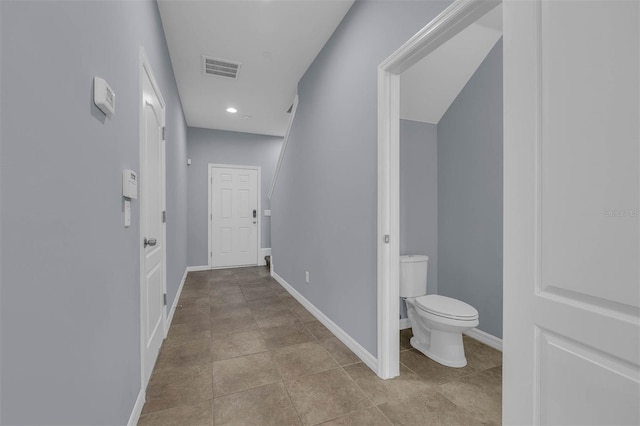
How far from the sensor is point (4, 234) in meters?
0.55

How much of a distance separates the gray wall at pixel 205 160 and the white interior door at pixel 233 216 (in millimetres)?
143

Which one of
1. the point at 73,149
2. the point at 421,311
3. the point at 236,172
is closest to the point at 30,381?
the point at 73,149

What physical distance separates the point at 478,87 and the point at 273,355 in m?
2.80

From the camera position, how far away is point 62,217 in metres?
0.77

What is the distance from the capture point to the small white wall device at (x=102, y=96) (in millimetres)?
965

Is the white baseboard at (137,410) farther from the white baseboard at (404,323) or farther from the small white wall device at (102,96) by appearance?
the white baseboard at (404,323)

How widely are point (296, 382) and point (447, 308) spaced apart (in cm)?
118

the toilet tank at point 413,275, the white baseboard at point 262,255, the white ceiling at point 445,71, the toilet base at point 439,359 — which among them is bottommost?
the toilet base at point 439,359

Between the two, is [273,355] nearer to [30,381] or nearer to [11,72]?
[30,381]

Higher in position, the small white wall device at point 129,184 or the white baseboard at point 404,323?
the small white wall device at point 129,184

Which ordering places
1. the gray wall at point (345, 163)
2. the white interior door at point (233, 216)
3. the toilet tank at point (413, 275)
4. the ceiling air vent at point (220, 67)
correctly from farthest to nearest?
the white interior door at point (233, 216), the ceiling air vent at point (220, 67), the toilet tank at point (413, 275), the gray wall at point (345, 163)

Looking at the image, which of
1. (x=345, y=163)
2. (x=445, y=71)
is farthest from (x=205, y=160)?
(x=445, y=71)

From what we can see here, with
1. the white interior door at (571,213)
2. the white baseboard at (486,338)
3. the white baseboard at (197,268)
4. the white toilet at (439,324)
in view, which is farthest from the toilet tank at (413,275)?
the white baseboard at (197,268)

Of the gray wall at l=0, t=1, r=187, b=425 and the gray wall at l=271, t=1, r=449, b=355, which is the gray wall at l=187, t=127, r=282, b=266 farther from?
the gray wall at l=0, t=1, r=187, b=425
